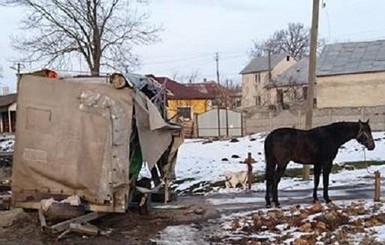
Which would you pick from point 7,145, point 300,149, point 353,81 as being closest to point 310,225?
point 300,149

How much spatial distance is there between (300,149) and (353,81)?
43.6 m

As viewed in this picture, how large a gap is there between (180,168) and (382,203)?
13.2 meters

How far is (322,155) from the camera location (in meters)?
13.7

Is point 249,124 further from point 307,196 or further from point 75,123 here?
point 75,123

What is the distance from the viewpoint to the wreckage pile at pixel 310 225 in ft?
31.8

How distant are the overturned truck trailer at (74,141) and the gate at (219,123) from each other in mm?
37535

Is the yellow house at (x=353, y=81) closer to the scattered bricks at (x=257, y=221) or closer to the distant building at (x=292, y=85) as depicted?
the distant building at (x=292, y=85)

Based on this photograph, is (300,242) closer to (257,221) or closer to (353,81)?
(257,221)

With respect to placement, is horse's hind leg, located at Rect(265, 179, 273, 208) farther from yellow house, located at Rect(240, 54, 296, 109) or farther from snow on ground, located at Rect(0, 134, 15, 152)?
yellow house, located at Rect(240, 54, 296, 109)

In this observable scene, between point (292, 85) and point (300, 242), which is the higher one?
point (292, 85)

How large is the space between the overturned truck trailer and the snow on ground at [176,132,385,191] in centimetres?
756

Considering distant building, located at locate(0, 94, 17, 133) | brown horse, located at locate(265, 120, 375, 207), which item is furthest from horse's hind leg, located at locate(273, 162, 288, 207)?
distant building, located at locate(0, 94, 17, 133)

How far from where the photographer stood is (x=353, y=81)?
5538 centimetres

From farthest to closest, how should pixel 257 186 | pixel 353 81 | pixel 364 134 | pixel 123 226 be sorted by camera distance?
pixel 353 81, pixel 257 186, pixel 364 134, pixel 123 226
